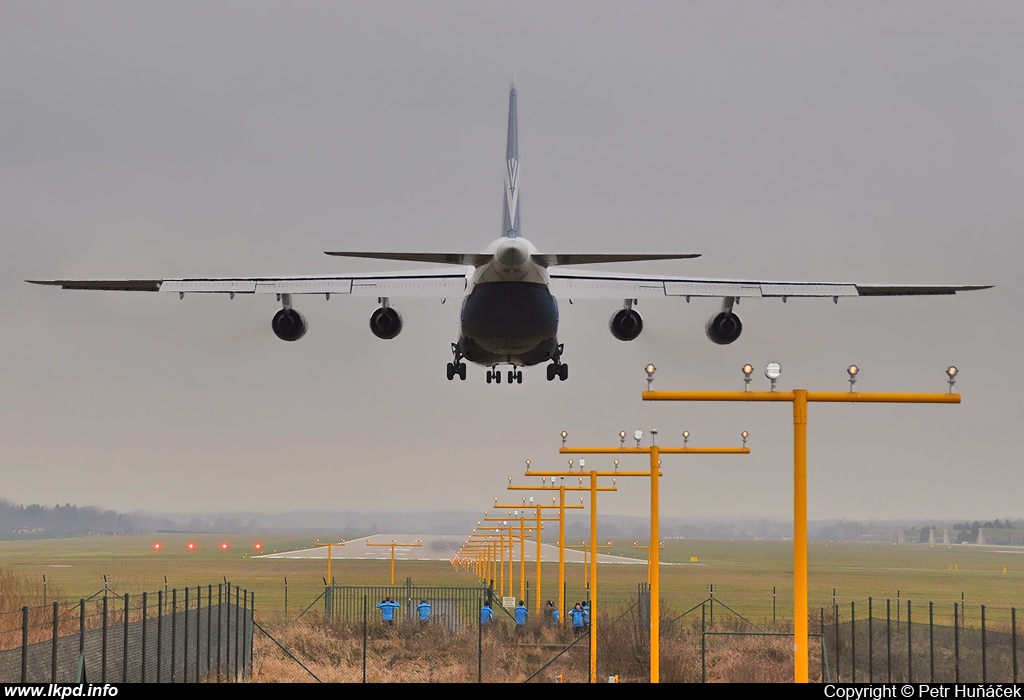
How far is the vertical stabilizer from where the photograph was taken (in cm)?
4366

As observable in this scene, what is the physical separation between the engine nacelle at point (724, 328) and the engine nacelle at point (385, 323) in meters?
9.42

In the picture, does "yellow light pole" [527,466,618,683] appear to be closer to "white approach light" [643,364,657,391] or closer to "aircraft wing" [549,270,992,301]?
"aircraft wing" [549,270,992,301]

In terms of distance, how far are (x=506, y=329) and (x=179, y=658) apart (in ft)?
45.5

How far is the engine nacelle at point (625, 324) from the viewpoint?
39031 mm

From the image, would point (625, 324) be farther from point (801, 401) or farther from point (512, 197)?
point (801, 401)

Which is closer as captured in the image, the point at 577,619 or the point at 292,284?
the point at 292,284

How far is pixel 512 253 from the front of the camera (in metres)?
32.3

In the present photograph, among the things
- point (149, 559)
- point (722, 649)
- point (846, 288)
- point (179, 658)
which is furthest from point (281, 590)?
point (846, 288)

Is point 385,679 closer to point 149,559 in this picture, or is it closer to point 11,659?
point 11,659

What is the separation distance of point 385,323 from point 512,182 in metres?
9.41

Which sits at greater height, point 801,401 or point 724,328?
point 724,328

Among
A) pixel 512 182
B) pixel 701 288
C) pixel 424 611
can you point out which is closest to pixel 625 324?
pixel 701 288

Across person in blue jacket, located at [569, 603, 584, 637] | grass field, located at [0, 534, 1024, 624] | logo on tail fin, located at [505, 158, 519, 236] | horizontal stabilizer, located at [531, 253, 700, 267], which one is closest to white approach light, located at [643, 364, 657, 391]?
horizontal stabilizer, located at [531, 253, 700, 267]

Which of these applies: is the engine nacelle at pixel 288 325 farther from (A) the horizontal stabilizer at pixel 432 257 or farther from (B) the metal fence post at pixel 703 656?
(B) the metal fence post at pixel 703 656
